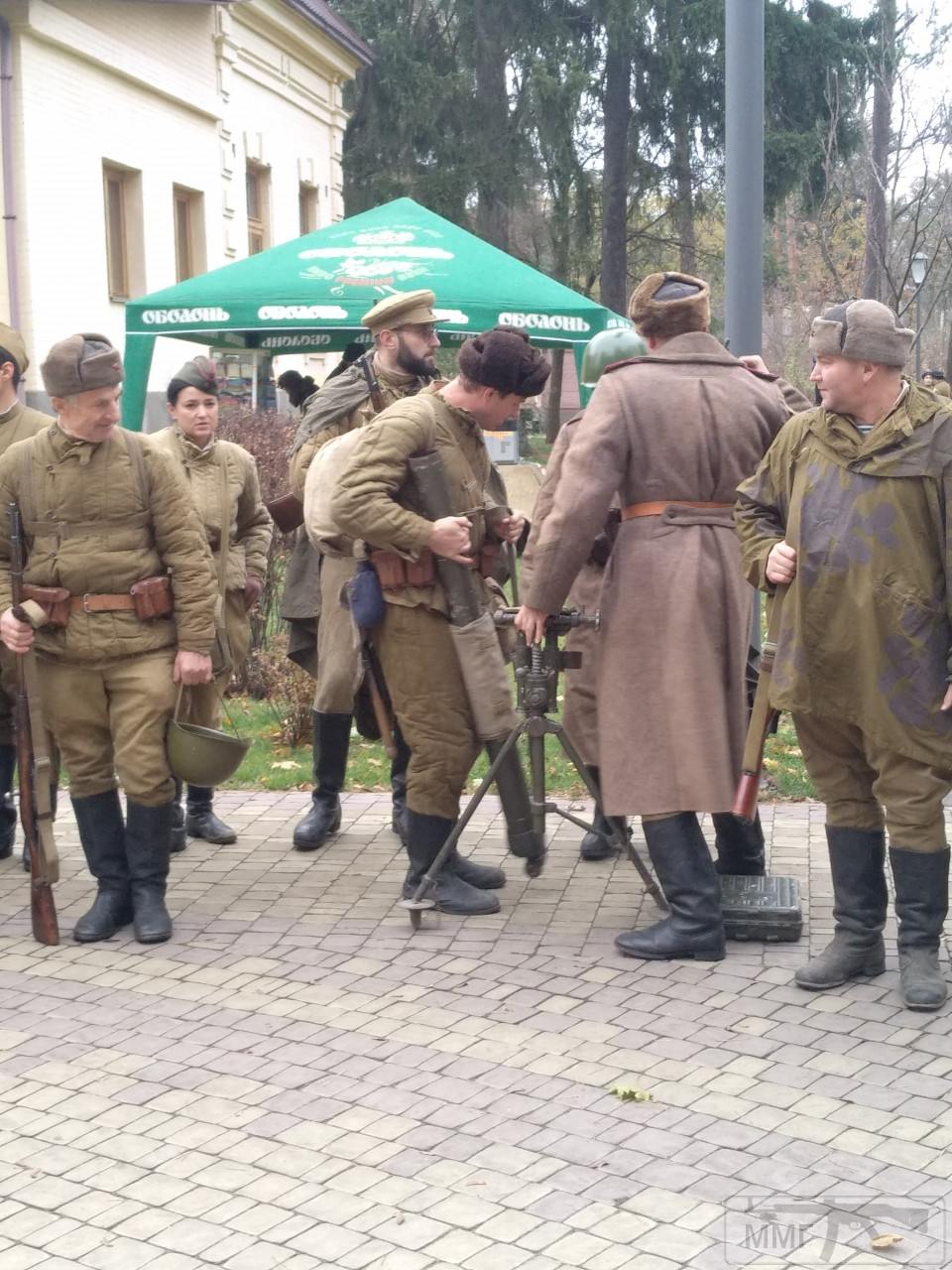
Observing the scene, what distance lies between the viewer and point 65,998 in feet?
17.2

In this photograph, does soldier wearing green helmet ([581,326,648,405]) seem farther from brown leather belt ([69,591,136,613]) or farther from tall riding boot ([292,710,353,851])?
brown leather belt ([69,591,136,613])

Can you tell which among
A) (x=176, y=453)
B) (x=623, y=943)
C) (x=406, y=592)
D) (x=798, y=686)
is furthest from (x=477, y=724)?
(x=176, y=453)

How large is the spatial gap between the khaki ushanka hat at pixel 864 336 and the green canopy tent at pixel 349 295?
476 cm

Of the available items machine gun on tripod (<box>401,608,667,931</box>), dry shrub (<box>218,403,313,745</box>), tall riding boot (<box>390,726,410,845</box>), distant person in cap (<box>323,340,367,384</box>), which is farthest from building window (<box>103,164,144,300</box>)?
machine gun on tripod (<box>401,608,667,931</box>)

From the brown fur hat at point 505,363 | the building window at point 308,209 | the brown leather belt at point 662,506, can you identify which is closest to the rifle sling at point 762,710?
the brown leather belt at point 662,506

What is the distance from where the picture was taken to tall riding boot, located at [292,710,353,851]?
23.2 feet

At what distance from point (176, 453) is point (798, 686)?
3099 millimetres

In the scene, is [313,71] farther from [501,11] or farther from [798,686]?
[798,686]

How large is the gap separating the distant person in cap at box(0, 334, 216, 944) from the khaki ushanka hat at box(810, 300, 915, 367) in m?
2.23

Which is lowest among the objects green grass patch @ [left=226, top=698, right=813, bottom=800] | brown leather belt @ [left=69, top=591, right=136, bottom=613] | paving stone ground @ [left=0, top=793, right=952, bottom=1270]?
paving stone ground @ [left=0, top=793, right=952, bottom=1270]

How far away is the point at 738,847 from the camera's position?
603cm

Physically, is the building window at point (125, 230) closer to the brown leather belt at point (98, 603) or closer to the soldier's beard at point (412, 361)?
the soldier's beard at point (412, 361)

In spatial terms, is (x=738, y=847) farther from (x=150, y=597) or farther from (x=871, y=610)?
(x=150, y=597)

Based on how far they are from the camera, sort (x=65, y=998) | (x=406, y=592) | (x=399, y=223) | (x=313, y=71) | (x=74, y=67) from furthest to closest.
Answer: (x=313, y=71)
(x=74, y=67)
(x=399, y=223)
(x=406, y=592)
(x=65, y=998)
